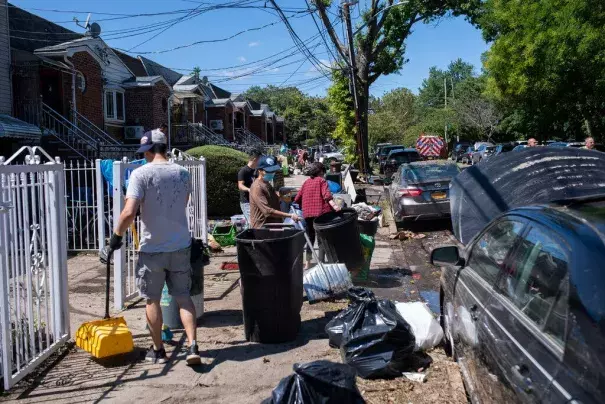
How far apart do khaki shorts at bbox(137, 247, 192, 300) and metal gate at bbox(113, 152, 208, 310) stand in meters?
1.62

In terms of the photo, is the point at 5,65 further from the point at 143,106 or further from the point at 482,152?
the point at 482,152

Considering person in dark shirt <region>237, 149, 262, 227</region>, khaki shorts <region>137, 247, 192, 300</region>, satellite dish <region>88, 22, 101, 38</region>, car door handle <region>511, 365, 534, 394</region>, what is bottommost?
car door handle <region>511, 365, 534, 394</region>

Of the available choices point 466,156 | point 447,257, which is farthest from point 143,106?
point 466,156

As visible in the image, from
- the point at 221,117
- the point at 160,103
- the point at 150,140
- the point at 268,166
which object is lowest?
the point at 268,166

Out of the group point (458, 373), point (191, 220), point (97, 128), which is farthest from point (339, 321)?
point (97, 128)

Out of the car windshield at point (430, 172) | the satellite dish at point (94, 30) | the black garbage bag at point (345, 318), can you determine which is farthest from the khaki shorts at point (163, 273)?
the satellite dish at point (94, 30)

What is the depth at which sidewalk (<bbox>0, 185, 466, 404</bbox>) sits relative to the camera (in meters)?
4.35

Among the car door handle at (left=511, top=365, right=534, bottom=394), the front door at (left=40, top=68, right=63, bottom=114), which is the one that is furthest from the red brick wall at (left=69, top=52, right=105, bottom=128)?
the car door handle at (left=511, top=365, right=534, bottom=394)

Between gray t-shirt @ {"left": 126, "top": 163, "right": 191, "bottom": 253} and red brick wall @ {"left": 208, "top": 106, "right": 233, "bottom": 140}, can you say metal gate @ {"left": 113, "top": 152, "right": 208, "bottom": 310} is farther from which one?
red brick wall @ {"left": 208, "top": 106, "right": 233, "bottom": 140}

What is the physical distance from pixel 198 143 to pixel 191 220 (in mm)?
22874

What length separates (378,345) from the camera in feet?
14.9

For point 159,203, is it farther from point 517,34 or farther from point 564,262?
point 517,34

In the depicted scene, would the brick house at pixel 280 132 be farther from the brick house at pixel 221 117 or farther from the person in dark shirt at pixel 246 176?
the person in dark shirt at pixel 246 176

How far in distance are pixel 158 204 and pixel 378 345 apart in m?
2.13
